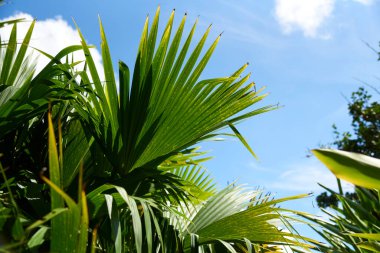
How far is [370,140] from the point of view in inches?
288

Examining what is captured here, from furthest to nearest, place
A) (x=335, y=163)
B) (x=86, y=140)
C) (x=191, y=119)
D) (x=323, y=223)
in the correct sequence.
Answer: (x=86, y=140) → (x=191, y=119) → (x=323, y=223) → (x=335, y=163)

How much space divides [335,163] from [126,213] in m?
1.49

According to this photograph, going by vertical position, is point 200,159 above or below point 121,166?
above

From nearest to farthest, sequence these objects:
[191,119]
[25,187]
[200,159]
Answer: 1. [25,187]
2. [191,119]
3. [200,159]

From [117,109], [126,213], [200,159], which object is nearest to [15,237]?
[126,213]

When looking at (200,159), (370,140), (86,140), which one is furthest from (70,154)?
(370,140)

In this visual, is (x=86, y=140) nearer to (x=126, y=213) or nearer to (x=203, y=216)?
(x=126, y=213)

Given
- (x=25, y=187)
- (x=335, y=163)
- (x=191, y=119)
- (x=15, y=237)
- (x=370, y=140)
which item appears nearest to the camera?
(x=335, y=163)

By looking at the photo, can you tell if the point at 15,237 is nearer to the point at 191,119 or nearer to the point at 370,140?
the point at 191,119

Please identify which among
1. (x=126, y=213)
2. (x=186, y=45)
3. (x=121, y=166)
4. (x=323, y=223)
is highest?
(x=186, y=45)

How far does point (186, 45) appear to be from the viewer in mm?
2047

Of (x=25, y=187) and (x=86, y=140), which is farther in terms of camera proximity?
(x=86, y=140)

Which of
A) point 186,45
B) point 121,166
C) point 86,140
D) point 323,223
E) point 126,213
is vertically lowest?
point 323,223

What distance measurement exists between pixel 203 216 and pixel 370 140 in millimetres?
5801
